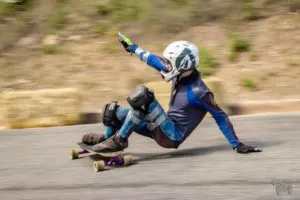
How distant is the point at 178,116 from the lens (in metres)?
7.06

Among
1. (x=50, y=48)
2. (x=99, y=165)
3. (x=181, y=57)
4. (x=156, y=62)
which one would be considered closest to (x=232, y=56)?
(x=50, y=48)

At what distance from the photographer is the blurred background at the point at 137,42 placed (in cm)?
1060

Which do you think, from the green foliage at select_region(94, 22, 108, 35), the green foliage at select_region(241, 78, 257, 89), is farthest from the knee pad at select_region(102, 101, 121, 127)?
the green foliage at select_region(94, 22, 108, 35)

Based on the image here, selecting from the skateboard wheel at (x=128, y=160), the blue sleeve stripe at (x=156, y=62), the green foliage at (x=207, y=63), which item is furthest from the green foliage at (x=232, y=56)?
the skateboard wheel at (x=128, y=160)

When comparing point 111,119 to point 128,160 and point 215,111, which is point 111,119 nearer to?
point 128,160

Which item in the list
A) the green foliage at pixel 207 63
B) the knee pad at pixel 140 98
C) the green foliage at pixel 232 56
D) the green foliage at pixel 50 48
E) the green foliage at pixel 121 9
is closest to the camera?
the knee pad at pixel 140 98

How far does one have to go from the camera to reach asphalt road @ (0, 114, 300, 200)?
20.1ft

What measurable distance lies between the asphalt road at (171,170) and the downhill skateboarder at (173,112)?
0.27 m

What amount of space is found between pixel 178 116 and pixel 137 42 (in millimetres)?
5040

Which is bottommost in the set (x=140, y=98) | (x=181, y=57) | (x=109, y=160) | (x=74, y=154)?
(x=74, y=154)

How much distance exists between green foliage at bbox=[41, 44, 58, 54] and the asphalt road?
3.51 metres

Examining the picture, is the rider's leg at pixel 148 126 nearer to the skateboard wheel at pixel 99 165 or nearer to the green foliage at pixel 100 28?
the skateboard wheel at pixel 99 165

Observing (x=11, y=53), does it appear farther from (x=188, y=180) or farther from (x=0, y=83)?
(x=188, y=180)

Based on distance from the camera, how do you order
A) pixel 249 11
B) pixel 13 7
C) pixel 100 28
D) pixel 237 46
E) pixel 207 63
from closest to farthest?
1. pixel 207 63
2. pixel 237 46
3. pixel 249 11
4. pixel 100 28
5. pixel 13 7
